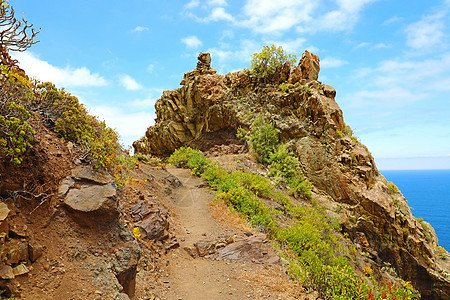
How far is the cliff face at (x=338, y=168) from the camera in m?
14.4

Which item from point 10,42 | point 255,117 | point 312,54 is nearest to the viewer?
point 10,42

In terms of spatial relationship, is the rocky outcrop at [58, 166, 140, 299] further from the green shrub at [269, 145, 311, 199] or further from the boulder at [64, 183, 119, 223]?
the green shrub at [269, 145, 311, 199]

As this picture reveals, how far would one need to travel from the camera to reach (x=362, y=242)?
48.4 ft

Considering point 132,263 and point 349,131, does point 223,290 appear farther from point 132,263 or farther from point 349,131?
point 349,131

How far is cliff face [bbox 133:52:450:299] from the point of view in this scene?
14383mm

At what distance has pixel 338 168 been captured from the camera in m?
15.8

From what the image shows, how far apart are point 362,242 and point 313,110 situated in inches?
362

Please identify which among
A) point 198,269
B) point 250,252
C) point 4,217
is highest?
point 4,217

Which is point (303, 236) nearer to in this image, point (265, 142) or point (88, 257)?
point (88, 257)

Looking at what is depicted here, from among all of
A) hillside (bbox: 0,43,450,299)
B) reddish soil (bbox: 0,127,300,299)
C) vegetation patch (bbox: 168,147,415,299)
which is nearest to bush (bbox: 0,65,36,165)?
hillside (bbox: 0,43,450,299)

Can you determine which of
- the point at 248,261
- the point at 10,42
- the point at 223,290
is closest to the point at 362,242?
the point at 248,261

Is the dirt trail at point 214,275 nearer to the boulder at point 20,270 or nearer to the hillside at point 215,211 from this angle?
the hillside at point 215,211

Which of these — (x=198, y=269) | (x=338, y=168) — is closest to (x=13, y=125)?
(x=198, y=269)

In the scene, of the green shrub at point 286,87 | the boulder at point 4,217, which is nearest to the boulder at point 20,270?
the boulder at point 4,217
